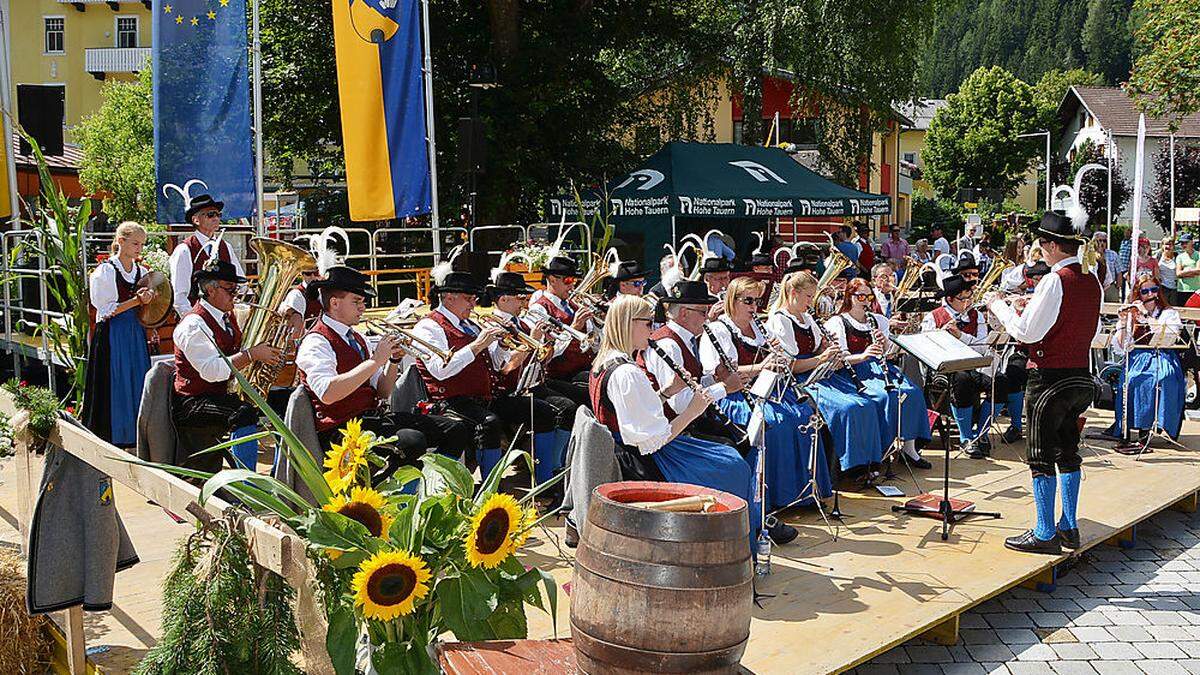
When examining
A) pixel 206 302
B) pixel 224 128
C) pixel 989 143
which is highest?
pixel 989 143

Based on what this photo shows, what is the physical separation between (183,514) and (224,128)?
7.53 m

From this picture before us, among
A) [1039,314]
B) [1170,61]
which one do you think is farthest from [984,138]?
[1039,314]

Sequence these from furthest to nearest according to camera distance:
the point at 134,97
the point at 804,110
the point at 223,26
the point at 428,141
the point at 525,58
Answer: the point at 134,97 → the point at 804,110 → the point at 525,58 → the point at 428,141 → the point at 223,26

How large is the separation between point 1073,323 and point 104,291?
5.92 meters

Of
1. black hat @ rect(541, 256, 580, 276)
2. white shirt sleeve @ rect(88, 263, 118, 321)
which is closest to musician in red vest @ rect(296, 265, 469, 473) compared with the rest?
white shirt sleeve @ rect(88, 263, 118, 321)

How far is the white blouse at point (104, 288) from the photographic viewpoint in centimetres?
747

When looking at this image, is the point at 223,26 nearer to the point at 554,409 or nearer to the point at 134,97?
the point at 554,409

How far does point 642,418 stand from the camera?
533cm

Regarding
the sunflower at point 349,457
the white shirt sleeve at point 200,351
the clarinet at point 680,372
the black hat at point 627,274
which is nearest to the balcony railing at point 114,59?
the black hat at point 627,274

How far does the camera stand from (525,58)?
17234 millimetres

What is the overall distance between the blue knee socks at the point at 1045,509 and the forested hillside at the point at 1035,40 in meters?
83.2

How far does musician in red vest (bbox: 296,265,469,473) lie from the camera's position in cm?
550

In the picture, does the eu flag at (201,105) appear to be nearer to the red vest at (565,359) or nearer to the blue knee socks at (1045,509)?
the red vest at (565,359)

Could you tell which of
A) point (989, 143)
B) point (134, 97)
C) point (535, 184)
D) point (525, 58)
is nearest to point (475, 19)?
point (525, 58)
